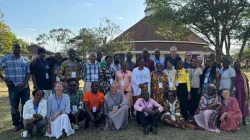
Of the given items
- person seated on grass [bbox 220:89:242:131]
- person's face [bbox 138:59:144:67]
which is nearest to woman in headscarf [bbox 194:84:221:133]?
person seated on grass [bbox 220:89:242:131]

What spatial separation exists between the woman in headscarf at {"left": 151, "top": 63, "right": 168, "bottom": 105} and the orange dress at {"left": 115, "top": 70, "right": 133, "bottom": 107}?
681 mm

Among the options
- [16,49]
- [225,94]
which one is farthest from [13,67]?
[225,94]

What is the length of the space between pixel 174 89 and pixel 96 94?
7.11ft

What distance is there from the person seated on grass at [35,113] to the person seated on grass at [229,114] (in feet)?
14.6

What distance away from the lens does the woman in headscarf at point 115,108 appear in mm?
6414

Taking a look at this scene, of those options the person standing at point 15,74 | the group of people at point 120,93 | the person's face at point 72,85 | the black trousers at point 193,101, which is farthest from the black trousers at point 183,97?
the person standing at point 15,74

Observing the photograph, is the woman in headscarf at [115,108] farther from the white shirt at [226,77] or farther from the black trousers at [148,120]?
the white shirt at [226,77]

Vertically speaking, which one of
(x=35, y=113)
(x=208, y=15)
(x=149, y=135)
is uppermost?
(x=208, y=15)

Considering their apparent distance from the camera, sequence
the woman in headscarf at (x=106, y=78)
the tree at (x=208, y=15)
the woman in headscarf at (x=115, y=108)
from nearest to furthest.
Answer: the woman in headscarf at (x=115, y=108) → the woman in headscarf at (x=106, y=78) → the tree at (x=208, y=15)

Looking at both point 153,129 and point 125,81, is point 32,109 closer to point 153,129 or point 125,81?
point 125,81

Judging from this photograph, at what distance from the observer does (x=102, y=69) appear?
732cm

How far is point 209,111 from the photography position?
6477mm

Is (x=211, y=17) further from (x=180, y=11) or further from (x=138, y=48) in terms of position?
(x=138, y=48)

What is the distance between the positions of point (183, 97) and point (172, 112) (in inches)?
23.6
